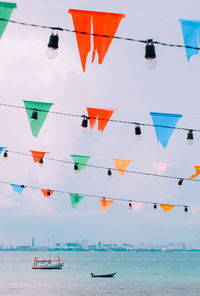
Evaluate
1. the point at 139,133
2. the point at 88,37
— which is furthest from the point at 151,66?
the point at 139,133

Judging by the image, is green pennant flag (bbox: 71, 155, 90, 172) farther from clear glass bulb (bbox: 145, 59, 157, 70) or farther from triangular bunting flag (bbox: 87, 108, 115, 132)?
clear glass bulb (bbox: 145, 59, 157, 70)

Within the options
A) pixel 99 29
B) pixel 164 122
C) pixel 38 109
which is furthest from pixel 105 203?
pixel 99 29

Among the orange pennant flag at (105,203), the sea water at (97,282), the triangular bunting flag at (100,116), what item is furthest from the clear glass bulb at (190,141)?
the sea water at (97,282)

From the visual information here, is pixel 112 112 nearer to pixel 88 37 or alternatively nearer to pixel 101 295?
pixel 88 37

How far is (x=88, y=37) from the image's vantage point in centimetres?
389

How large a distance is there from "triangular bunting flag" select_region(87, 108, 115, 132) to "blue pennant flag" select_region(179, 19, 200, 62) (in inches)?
87.4

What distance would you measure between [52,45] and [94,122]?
242 cm

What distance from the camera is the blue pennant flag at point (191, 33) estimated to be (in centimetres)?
369

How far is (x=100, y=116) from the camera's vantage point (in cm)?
588

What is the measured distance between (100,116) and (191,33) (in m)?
2.50

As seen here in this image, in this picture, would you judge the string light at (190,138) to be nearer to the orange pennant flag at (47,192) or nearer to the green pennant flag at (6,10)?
the green pennant flag at (6,10)

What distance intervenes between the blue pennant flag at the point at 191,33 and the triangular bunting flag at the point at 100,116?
2221 millimetres

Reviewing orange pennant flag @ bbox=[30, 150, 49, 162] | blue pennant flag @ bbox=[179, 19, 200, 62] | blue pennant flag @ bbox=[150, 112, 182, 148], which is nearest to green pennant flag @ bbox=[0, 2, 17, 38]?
blue pennant flag @ bbox=[179, 19, 200, 62]

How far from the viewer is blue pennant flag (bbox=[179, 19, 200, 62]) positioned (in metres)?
3.69
